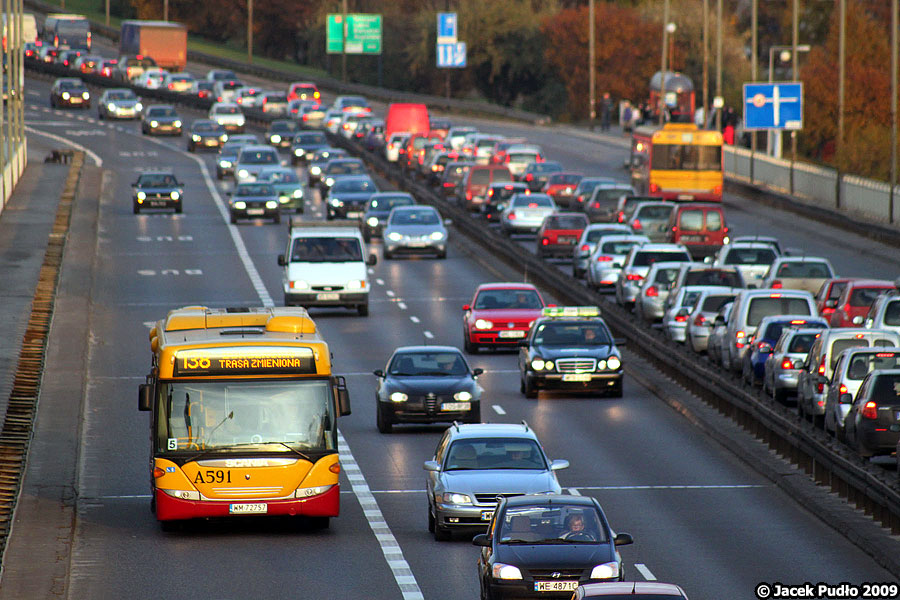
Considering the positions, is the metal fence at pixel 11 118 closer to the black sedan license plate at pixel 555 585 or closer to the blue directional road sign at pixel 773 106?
the blue directional road sign at pixel 773 106

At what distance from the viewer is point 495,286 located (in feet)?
136

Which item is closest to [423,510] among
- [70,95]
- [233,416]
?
[233,416]

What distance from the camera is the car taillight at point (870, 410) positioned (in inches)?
979

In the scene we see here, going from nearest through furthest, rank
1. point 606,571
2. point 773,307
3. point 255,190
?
point 606,571 → point 773,307 → point 255,190

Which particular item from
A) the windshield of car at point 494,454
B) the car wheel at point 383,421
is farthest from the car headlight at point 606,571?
the car wheel at point 383,421

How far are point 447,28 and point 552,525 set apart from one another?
11415 cm

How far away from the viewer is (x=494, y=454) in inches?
871

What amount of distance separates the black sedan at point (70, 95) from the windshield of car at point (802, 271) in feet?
269

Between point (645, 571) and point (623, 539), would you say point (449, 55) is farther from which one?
point (623, 539)

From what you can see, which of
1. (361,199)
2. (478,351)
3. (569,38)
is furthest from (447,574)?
(569,38)

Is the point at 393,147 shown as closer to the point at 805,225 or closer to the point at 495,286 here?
the point at 805,225

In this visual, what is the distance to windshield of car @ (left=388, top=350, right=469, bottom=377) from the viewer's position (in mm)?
30938

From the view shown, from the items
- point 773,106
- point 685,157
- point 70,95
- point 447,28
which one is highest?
point 447,28

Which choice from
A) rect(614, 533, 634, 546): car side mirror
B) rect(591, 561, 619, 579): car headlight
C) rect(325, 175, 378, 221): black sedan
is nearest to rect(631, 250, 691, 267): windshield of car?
rect(325, 175, 378, 221): black sedan
